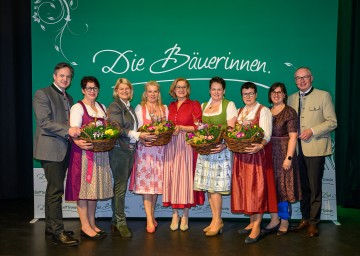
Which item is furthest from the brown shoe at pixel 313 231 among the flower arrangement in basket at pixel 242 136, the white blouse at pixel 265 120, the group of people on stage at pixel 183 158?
the flower arrangement in basket at pixel 242 136

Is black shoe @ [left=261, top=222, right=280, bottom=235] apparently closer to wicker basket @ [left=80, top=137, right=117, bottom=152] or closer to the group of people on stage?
the group of people on stage

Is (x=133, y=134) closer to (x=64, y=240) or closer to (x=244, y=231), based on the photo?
(x=64, y=240)

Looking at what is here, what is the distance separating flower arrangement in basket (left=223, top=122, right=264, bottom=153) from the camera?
392 cm

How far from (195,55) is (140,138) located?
4.60ft

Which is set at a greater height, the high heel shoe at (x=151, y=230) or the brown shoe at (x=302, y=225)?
the brown shoe at (x=302, y=225)

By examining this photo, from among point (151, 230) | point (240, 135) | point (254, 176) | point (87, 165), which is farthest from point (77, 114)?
point (254, 176)

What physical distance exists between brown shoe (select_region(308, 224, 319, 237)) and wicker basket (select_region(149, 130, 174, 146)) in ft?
5.67

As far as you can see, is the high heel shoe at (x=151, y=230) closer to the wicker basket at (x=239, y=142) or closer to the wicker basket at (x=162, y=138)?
the wicker basket at (x=162, y=138)

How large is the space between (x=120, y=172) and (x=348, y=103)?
320 cm

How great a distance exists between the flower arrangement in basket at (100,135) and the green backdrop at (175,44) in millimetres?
1202

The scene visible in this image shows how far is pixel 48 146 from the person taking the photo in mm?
4152

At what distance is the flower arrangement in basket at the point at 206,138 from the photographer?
4.06 metres

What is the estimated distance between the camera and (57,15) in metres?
5.11

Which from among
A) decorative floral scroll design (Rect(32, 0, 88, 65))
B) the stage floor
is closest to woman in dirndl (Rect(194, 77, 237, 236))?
the stage floor
